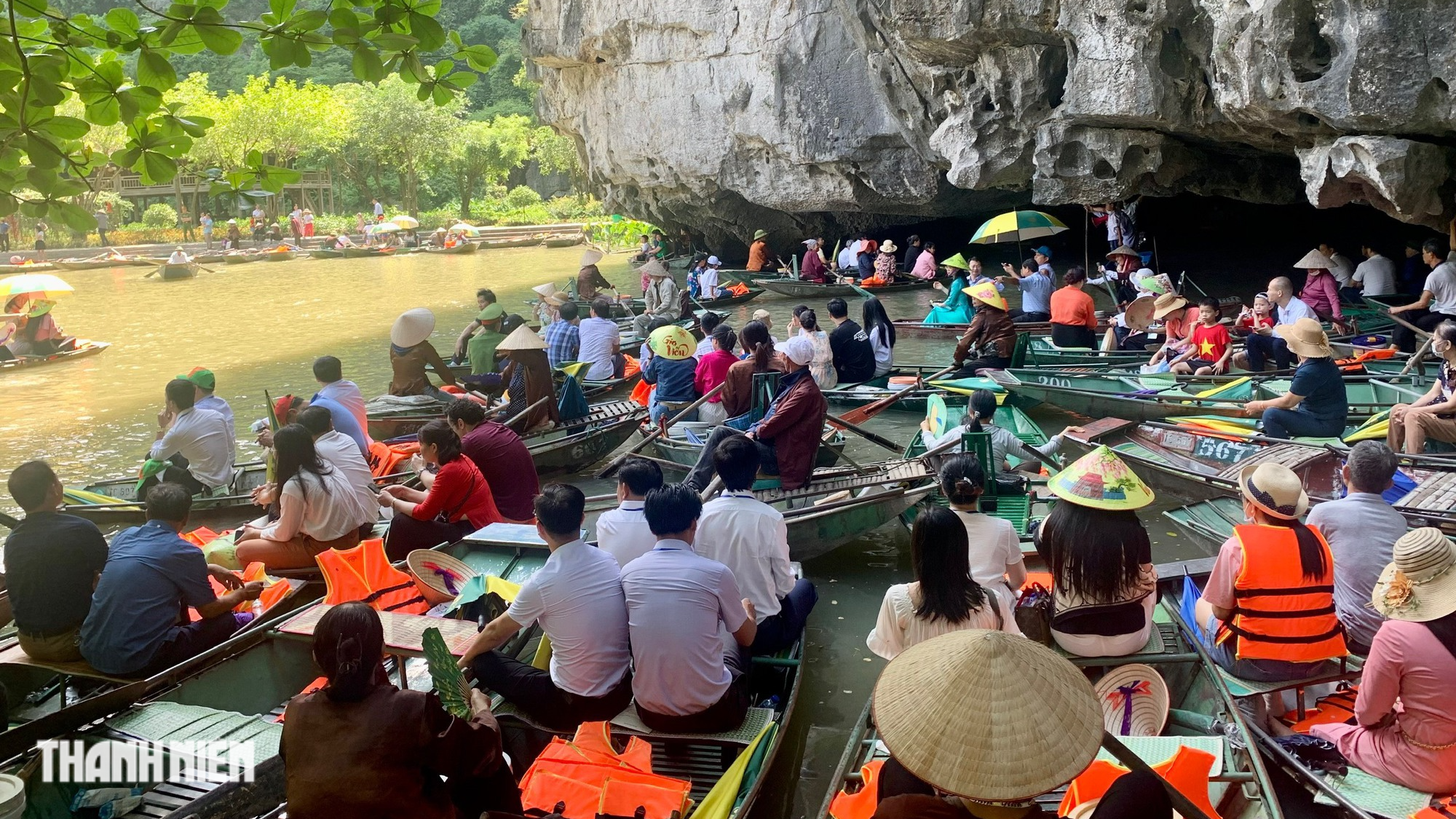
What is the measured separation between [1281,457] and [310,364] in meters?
14.2

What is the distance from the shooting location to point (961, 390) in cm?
1003

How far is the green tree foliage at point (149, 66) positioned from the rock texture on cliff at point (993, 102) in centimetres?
804

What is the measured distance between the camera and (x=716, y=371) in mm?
9047

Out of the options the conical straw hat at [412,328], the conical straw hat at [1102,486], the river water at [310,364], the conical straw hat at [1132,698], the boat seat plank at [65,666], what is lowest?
the river water at [310,364]

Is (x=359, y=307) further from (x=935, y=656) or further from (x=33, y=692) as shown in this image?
(x=935, y=656)

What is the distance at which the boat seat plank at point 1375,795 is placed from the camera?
3.42m

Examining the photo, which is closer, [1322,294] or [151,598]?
[151,598]

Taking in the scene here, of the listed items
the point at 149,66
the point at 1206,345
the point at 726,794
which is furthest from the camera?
the point at 1206,345

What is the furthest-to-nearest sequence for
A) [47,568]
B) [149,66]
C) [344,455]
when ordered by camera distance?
[344,455], [47,568], [149,66]

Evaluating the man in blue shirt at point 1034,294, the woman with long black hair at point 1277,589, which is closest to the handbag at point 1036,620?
the woman with long black hair at point 1277,589

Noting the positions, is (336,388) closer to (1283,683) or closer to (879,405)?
(879,405)

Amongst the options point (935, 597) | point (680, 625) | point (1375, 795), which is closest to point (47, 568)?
point (680, 625)

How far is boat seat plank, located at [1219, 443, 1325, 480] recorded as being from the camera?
675 cm

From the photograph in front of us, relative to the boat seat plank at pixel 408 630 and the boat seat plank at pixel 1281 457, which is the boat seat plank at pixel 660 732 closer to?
the boat seat plank at pixel 408 630
